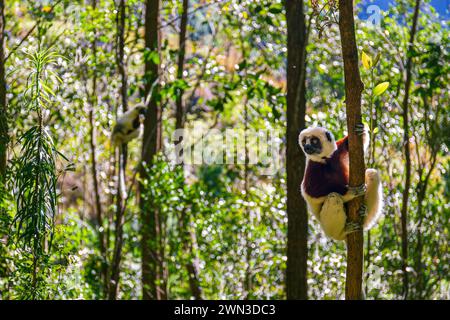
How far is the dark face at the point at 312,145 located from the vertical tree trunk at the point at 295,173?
0.66 m

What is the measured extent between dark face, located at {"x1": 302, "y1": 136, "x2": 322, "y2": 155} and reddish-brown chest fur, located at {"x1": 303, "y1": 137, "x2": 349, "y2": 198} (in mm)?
115

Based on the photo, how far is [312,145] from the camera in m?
4.78

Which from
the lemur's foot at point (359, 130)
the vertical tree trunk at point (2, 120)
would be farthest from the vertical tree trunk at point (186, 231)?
the lemur's foot at point (359, 130)

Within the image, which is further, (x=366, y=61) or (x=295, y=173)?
(x=295, y=173)

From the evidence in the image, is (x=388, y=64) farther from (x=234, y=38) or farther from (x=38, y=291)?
(x=38, y=291)

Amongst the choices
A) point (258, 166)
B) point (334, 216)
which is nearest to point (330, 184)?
point (334, 216)

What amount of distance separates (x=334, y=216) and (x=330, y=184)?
0.92 feet

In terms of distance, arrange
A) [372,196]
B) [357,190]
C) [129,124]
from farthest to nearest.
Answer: [129,124] → [372,196] → [357,190]

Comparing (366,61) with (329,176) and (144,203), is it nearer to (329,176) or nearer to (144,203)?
(329,176)

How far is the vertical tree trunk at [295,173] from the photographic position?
5.50 meters

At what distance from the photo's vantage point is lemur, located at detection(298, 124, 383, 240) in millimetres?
4523
